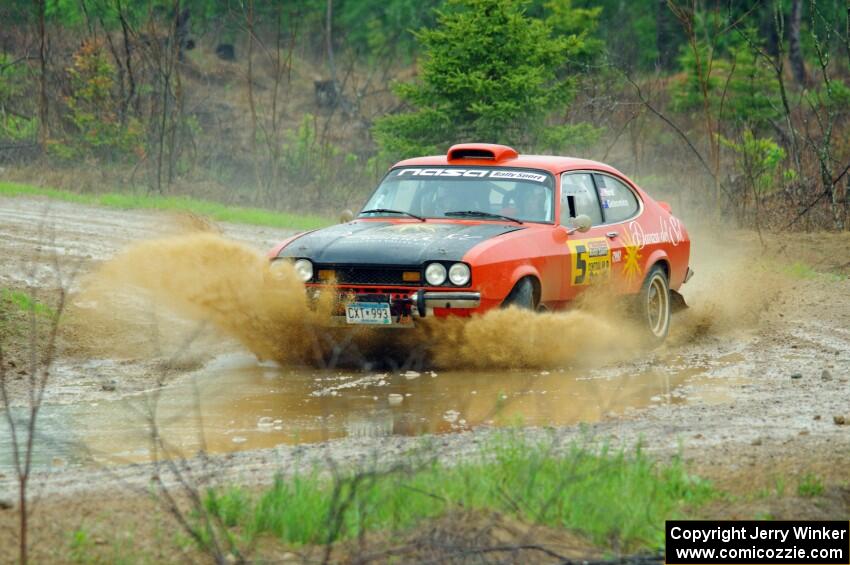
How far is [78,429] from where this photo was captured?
760 centimetres

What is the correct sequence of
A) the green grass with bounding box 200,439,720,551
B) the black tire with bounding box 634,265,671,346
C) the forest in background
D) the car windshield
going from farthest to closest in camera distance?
the forest in background → the black tire with bounding box 634,265,671,346 → the car windshield → the green grass with bounding box 200,439,720,551

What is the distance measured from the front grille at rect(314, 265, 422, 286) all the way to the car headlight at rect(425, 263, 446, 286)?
76 mm

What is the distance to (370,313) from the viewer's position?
935 centimetres

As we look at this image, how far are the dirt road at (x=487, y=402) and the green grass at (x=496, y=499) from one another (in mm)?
310

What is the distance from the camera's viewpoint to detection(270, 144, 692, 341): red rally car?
9305mm

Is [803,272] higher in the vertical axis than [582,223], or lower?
lower

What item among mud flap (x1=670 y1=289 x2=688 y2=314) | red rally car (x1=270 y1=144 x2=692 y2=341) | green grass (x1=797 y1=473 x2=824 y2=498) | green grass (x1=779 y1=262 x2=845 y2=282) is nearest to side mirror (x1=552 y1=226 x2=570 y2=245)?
red rally car (x1=270 y1=144 x2=692 y2=341)

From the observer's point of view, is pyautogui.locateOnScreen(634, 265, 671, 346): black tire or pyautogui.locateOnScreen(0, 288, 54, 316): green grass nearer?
pyautogui.locateOnScreen(634, 265, 671, 346): black tire

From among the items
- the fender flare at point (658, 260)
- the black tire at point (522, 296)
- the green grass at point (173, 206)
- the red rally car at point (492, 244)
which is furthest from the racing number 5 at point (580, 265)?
the green grass at point (173, 206)

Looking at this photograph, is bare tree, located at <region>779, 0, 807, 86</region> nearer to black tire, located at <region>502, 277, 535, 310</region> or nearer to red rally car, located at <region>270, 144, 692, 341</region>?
red rally car, located at <region>270, 144, 692, 341</region>

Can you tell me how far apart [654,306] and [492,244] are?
106 inches

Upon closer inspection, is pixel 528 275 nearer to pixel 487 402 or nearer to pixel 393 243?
pixel 393 243

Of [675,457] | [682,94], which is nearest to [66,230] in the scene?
[675,457]

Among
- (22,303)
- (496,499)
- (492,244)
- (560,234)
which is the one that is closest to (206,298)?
(22,303)
